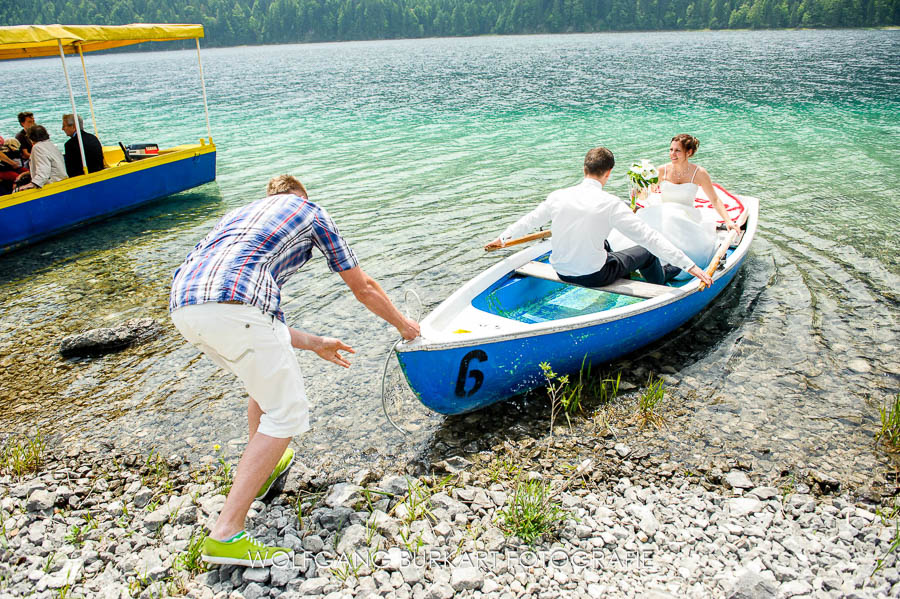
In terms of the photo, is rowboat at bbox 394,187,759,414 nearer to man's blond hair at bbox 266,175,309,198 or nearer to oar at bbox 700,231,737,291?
oar at bbox 700,231,737,291

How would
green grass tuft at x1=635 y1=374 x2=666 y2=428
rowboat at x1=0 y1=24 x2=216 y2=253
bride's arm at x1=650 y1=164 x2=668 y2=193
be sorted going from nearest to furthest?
green grass tuft at x1=635 y1=374 x2=666 y2=428 < bride's arm at x1=650 y1=164 x2=668 y2=193 < rowboat at x1=0 y1=24 x2=216 y2=253

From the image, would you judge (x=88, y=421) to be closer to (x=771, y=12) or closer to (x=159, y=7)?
(x=771, y=12)

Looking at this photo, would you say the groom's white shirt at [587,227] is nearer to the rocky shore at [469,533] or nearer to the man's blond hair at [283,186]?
the rocky shore at [469,533]

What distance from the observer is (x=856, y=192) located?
1297 cm

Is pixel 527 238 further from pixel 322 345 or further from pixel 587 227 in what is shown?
pixel 322 345

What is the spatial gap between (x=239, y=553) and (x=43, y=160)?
1069cm

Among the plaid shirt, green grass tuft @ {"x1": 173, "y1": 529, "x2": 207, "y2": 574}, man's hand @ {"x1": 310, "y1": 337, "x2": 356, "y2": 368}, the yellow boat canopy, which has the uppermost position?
the yellow boat canopy

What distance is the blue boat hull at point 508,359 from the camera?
A: 5.13 metres

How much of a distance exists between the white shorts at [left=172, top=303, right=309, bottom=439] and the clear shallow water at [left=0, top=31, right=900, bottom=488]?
5.31ft

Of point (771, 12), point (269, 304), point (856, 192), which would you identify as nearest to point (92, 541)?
Result: point (269, 304)

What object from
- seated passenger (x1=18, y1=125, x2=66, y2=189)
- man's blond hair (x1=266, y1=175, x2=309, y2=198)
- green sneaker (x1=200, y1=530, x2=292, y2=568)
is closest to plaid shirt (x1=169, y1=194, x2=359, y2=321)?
man's blond hair (x1=266, y1=175, x2=309, y2=198)

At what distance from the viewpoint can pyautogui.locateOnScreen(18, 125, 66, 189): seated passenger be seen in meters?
11.2

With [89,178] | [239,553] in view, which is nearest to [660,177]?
[239,553]

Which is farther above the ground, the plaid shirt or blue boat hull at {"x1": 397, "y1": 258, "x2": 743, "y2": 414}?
the plaid shirt
